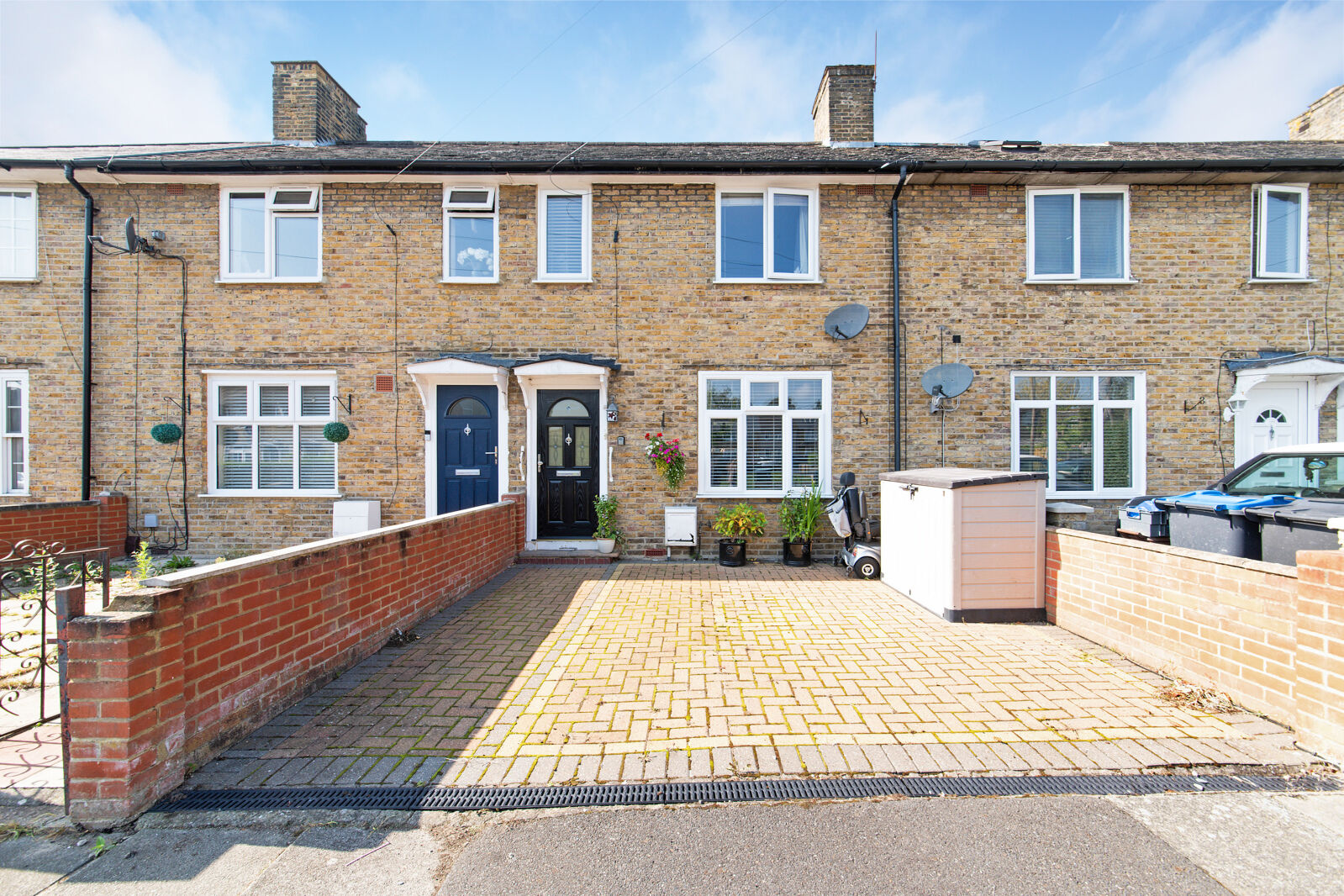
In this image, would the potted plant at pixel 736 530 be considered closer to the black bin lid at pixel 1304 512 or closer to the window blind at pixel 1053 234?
the black bin lid at pixel 1304 512

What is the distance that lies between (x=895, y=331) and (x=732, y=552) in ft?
13.0

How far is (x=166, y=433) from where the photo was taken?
8078 mm

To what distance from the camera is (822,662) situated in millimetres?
4273

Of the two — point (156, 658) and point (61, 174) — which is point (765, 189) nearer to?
point (156, 658)

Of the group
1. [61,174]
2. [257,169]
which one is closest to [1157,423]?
[257,169]

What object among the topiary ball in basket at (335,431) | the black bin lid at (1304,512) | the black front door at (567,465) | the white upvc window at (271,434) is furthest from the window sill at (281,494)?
the black bin lid at (1304,512)

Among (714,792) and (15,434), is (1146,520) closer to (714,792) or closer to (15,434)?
(714,792)

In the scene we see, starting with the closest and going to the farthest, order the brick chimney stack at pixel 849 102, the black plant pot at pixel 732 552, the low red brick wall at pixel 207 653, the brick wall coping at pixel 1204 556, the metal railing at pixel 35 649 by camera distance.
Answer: the low red brick wall at pixel 207 653 → the metal railing at pixel 35 649 → the brick wall coping at pixel 1204 556 → the black plant pot at pixel 732 552 → the brick chimney stack at pixel 849 102

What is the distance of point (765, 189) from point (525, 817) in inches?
327

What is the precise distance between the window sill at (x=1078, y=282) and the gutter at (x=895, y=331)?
1.94 m

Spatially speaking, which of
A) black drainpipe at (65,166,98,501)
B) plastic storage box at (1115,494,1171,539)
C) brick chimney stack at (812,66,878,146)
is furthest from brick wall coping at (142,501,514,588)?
brick chimney stack at (812,66,878,146)

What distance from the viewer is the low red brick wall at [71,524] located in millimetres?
6957

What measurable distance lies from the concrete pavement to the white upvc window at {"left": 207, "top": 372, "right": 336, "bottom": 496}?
6837mm

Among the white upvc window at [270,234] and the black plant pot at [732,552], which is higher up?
the white upvc window at [270,234]
